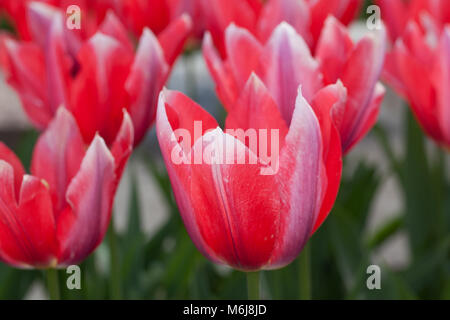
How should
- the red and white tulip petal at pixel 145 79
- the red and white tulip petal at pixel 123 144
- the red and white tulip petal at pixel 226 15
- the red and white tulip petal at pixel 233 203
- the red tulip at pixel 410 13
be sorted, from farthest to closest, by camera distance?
the red tulip at pixel 410 13 < the red and white tulip petal at pixel 226 15 < the red and white tulip petal at pixel 145 79 < the red and white tulip petal at pixel 123 144 < the red and white tulip petal at pixel 233 203

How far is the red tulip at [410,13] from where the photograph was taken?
3.36 ft

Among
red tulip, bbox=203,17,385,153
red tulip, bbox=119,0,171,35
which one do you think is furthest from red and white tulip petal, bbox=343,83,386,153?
red tulip, bbox=119,0,171,35

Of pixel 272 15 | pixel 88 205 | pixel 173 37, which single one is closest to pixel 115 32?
pixel 173 37

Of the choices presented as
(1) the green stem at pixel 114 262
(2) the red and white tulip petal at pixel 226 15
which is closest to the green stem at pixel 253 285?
(1) the green stem at pixel 114 262

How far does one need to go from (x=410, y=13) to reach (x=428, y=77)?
0.22 m

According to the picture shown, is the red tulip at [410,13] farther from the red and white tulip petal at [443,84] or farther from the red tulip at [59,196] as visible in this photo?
the red tulip at [59,196]

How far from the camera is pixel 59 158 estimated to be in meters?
0.70

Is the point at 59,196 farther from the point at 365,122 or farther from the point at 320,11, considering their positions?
the point at 320,11

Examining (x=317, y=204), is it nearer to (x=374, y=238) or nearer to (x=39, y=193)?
(x=39, y=193)

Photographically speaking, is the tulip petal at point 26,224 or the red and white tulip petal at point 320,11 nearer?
the tulip petal at point 26,224

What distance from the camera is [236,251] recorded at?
1.99 feet

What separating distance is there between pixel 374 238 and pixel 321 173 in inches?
32.3

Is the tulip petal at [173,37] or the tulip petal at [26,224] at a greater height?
the tulip petal at [173,37]

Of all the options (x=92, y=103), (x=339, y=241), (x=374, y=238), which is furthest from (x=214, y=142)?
(x=374, y=238)
